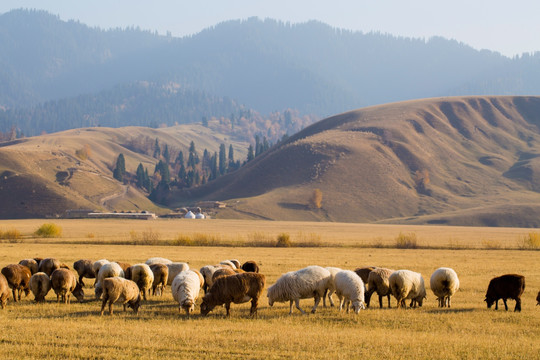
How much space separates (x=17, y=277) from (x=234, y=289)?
1042 cm

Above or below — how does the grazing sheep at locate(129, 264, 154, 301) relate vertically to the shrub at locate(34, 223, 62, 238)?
below

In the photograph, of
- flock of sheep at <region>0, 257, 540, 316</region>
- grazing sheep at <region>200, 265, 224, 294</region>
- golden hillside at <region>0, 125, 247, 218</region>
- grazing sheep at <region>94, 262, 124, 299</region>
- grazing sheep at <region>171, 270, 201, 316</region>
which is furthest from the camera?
golden hillside at <region>0, 125, 247, 218</region>

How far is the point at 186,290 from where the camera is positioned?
79.9 feet

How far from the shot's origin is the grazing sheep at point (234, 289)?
23.5 metres

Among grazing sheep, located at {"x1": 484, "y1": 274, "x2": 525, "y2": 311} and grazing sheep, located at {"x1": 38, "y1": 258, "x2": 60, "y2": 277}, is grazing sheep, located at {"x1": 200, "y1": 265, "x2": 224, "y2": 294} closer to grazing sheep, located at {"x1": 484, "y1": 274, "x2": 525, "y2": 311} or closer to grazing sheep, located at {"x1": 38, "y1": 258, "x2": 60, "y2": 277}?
grazing sheep, located at {"x1": 38, "y1": 258, "x2": 60, "y2": 277}

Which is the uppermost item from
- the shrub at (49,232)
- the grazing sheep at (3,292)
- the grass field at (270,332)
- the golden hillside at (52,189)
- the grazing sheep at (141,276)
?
the golden hillside at (52,189)

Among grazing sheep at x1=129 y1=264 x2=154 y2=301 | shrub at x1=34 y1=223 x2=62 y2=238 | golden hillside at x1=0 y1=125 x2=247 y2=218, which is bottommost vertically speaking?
grazing sheep at x1=129 y1=264 x2=154 y2=301

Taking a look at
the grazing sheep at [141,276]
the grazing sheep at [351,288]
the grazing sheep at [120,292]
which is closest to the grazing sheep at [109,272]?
the grazing sheep at [141,276]

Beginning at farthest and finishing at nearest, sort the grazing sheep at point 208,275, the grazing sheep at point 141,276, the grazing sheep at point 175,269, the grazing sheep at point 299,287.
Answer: the grazing sheep at point 175,269 → the grazing sheep at point 208,275 → the grazing sheep at point 141,276 → the grazing sheep at point 299,287

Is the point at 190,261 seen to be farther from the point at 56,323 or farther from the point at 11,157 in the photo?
the point at 11,157

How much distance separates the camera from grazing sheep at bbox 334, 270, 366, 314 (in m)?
24.2

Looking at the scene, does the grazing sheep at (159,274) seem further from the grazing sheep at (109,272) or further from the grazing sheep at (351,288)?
the grazing sheep at (351,288)

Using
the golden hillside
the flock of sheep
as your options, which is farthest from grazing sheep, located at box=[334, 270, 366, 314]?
the golden hillside

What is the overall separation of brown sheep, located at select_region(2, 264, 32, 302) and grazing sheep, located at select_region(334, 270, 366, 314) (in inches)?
539
